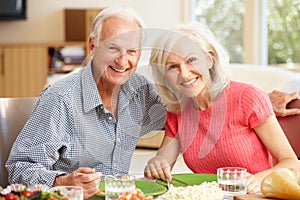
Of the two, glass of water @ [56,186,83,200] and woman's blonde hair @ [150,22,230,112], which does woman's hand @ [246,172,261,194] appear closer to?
woman's blonde hair @ [150,22,230,112]

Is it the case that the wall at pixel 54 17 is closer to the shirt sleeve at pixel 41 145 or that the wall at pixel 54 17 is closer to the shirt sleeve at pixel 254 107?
the shirt sleeve at pixel 254 107

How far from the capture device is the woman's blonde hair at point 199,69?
7.29 ft

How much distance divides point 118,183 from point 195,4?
598 centimetres

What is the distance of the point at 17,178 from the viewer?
220 centimetres

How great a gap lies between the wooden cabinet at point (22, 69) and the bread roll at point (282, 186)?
6284 millimetres

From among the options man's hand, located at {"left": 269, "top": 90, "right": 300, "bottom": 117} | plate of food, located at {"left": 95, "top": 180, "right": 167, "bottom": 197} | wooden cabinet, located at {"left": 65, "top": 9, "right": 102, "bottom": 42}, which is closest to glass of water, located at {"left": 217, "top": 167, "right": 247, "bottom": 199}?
plate of food, located at {"left": 95, "top": 180, "right": 167, "bottom": 197}

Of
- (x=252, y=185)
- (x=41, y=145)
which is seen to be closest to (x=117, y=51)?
(x=41, y=145)

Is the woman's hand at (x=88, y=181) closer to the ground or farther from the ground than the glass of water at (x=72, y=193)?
closer to the ground

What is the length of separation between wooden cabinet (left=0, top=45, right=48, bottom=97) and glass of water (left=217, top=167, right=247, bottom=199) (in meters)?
6.14

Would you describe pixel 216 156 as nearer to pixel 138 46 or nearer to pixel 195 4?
pixel 138 46

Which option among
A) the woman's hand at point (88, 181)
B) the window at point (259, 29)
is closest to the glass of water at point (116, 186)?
the woman's hand at point (88, 181)

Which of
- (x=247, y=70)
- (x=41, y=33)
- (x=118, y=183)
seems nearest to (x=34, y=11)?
(x=41, y=33)

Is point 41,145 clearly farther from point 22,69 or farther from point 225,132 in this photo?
point 22,69

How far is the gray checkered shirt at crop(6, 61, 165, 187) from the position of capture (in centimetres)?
220
